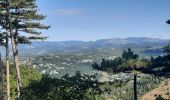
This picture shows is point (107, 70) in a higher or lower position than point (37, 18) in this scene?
lower

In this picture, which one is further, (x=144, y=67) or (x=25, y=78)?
(x=25, y=78)

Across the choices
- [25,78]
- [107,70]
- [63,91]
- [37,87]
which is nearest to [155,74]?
[107,70]

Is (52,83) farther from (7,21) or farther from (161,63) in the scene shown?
(7,21)

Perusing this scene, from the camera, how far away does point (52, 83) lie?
31.1 metres

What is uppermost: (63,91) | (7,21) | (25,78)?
(7,21)

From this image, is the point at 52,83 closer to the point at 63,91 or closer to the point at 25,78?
the point at 63,91

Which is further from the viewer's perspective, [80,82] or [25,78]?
[25,78]

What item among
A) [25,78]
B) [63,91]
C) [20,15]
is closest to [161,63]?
[63,91]

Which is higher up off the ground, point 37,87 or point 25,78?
point 37,87

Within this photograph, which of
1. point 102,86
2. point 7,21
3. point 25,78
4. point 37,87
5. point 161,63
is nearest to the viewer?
point 161,63

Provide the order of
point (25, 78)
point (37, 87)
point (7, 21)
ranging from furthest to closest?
point (25, 78)
point (7, 21)
point (37, 87)

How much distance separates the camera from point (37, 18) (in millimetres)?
54156

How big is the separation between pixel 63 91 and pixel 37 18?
2495 centimetres

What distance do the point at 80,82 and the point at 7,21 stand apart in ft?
80.7
